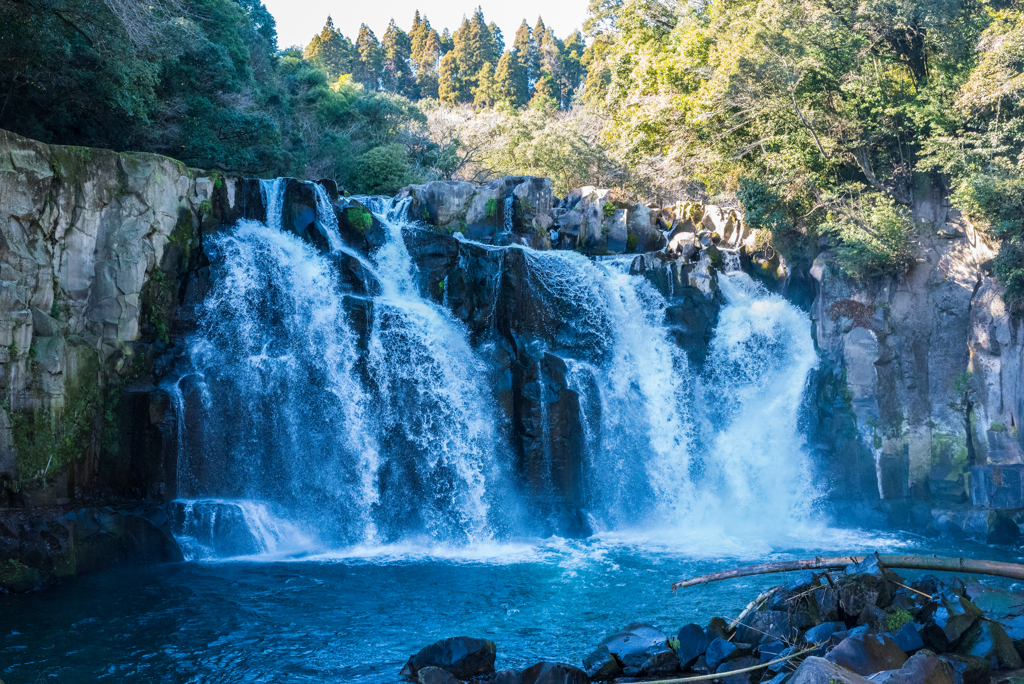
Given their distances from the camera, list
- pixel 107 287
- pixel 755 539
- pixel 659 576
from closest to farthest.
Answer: pixel 659 576, pixel 107 287, pixel 755 539

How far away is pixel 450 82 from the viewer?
185 ft

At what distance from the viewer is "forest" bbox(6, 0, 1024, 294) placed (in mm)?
16703

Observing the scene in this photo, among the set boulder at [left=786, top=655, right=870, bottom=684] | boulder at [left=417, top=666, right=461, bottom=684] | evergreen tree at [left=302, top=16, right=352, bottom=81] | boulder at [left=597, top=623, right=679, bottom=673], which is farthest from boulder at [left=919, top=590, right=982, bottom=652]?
evergreen tree at [left=302, top=16, right=352, bottom=81]

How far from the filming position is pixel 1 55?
14234mm

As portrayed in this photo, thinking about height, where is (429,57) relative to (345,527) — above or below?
above

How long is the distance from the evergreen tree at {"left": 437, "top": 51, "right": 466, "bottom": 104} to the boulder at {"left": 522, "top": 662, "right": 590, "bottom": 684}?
165 ft

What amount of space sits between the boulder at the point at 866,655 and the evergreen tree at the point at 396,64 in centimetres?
5686

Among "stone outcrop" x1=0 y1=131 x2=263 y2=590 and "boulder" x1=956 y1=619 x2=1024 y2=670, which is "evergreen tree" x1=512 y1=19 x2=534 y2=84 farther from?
"boulder" x1=956 y1=619 x2=1024 y2=670

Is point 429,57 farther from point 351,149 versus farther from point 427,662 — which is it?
point 427,662

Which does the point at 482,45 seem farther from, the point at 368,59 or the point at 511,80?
the point at 368,59

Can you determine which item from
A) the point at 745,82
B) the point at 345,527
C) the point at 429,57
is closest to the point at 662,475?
the point at 345,527

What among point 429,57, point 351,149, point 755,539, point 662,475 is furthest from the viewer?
point 429,57

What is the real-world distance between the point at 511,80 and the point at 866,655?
5148 cm

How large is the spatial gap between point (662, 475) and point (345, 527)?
23.8 feet
